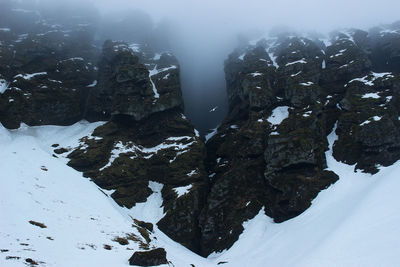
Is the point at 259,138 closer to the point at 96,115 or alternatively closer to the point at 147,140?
the point at 147,140

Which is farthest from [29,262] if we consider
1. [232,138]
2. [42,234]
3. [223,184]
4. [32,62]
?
[32,62]

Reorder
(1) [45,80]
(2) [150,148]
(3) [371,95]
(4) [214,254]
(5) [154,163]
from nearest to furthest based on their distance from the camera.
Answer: (4) [214,254], (3) [371,95], (5) [154,163], (2) [150,148], (1) [45,80]

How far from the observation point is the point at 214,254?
72.6 meters

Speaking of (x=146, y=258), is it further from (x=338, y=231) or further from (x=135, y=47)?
(x=135, y=47)

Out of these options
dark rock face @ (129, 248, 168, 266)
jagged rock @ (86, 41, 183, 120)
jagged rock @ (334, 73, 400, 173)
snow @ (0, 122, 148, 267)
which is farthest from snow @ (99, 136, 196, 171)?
dark rock face @ (129, 248, 168, 266)

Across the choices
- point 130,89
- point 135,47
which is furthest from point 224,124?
point 135,47

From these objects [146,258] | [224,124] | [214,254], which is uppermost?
[146,258]

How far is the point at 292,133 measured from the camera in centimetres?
8544

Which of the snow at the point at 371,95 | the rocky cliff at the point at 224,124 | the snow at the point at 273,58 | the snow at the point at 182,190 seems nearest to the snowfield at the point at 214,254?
the rocky cliff at the point at 224,124

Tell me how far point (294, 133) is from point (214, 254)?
37.0m

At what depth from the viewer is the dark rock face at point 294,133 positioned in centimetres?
7669

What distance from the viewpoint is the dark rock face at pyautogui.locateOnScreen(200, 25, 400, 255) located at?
252ft

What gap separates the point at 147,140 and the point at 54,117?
133 ft

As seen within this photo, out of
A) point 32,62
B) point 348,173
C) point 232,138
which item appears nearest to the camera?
point 348,173
